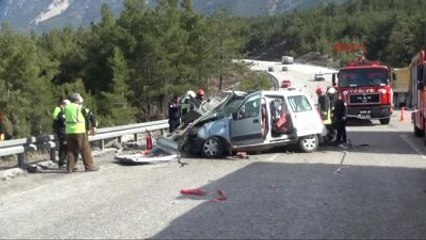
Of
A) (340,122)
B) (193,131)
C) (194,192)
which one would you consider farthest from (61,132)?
(340,122)

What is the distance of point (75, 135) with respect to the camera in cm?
1363

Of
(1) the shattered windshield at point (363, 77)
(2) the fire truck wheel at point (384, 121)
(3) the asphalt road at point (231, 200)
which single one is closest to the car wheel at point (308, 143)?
(3) the asphalt road at point (231, 200)

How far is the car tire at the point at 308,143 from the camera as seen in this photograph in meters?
16.5

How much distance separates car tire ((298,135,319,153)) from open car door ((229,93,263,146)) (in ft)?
4.19

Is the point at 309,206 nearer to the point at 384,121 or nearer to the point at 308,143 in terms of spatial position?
the point at 308,143

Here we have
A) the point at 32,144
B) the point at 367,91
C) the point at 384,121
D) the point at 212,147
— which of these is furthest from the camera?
the point at 384,121

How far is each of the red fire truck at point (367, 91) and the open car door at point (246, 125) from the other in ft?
39.3

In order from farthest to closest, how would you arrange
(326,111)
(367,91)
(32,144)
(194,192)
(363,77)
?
(363,77)
(367,91)
(326,111)
(32,144)
(194,192)

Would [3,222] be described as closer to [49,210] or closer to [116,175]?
[49,210]

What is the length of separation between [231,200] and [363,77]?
1908cm

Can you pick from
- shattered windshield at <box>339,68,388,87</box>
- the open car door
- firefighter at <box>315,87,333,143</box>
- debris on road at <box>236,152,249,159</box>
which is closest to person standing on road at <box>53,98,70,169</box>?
the open car door

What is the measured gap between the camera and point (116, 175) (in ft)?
42.4

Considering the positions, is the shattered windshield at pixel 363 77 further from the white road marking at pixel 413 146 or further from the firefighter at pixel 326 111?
the firefighter at pixel 326 111

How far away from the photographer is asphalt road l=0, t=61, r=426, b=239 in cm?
771
